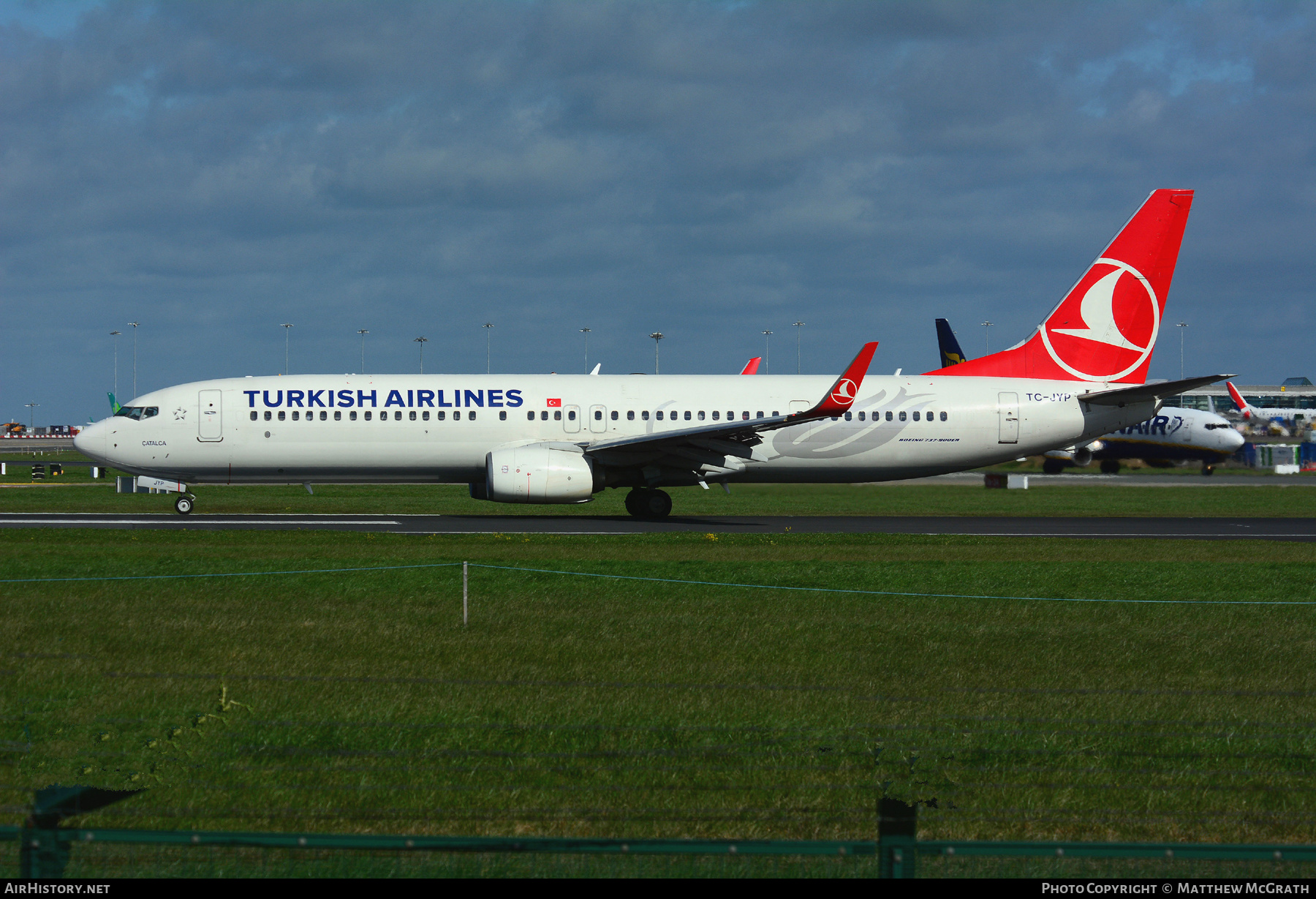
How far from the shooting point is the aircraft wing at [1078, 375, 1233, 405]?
1220 inches

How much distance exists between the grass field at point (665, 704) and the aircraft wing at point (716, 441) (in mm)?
10476

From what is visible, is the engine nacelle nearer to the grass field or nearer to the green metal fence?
the grass field

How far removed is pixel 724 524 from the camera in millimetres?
31250

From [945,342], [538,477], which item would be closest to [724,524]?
[538,477]

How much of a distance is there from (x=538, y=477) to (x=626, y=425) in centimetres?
414

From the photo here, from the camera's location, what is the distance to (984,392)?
112ft

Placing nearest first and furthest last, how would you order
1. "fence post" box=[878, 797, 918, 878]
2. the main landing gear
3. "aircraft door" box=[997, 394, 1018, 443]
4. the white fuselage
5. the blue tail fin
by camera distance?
"fence post" box=[878, 797, 918, 878], the white fuselage, the main landing gear, "aircraft door" box=[997, 394, 1018, 443], the blue tail fin

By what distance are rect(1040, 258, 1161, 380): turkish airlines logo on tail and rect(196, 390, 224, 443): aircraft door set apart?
79.5ft

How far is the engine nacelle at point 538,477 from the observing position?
29656 mm

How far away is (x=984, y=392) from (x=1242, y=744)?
84.5 ft

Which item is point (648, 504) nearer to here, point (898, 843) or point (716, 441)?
point (716, 441)

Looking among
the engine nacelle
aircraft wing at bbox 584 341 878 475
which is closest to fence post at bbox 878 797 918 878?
aircraft wing at bbox 584 341 878 475

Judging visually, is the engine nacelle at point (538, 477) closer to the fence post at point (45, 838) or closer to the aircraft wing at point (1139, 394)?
the aircraft wing at point (1139, 394)

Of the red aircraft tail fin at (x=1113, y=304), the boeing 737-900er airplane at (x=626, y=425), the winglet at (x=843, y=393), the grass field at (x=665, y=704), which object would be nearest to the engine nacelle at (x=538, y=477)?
the boeing 737-900er airplane at (x=626, y=425)
